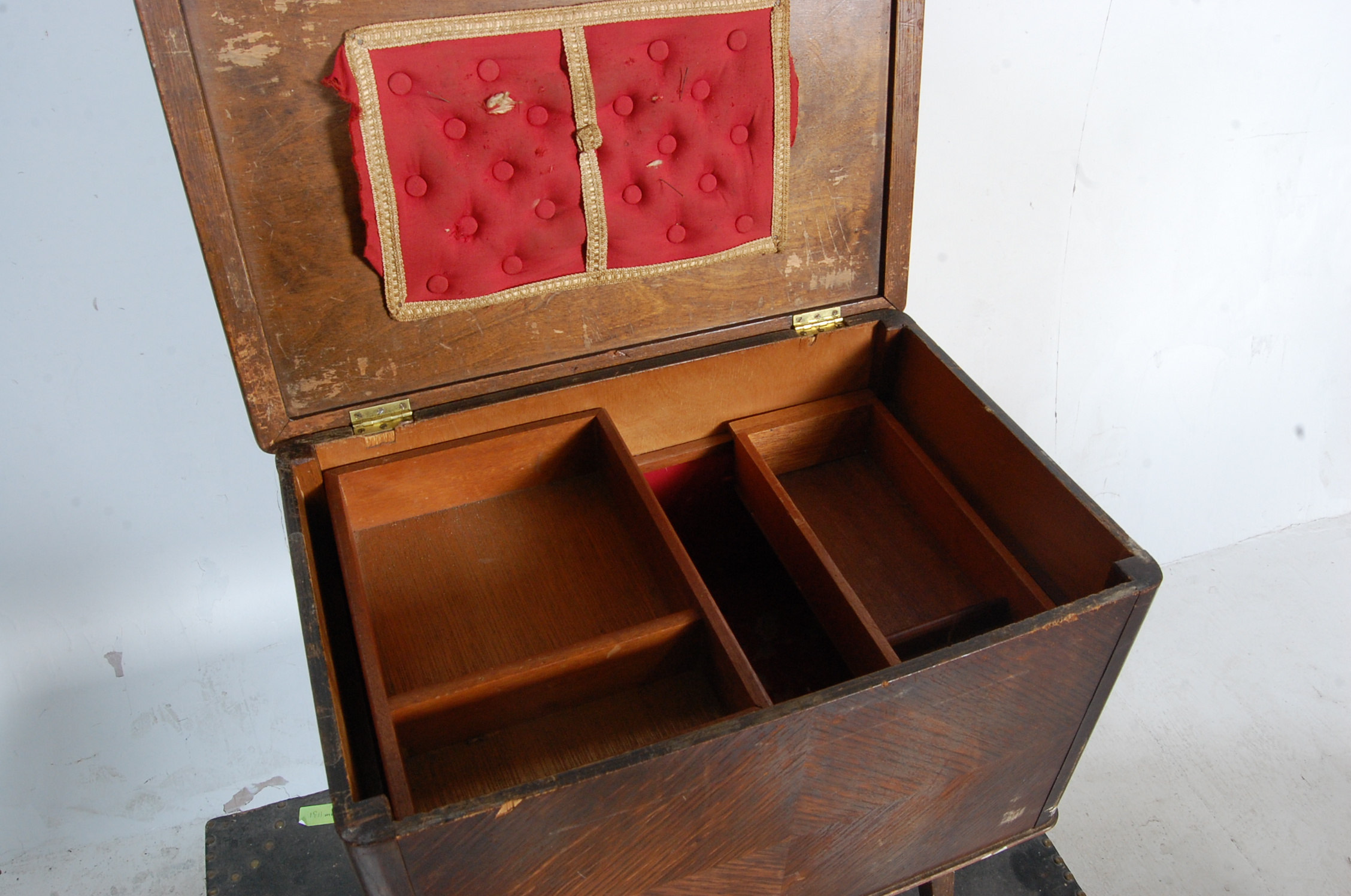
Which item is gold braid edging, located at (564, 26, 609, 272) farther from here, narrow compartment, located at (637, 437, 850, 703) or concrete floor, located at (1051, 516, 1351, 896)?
concrete floor, located at (1051, 516, 1351, 896)

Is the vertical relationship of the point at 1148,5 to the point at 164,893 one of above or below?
above

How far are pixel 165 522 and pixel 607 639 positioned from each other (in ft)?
3.81

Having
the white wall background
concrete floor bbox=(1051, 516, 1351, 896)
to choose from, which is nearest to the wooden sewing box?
the white wall background

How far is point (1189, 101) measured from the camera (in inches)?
81.5

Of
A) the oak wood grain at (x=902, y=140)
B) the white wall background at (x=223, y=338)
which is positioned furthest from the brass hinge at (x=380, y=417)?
the oak wood grain at (x=902, y=140)

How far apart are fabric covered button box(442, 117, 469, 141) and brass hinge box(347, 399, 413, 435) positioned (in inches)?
15.0

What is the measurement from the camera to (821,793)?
1.11 meters

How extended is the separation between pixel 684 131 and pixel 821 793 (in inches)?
35.7

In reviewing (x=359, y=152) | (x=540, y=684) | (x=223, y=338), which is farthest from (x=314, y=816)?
(x=359, y=152)

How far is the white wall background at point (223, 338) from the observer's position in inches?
61.8

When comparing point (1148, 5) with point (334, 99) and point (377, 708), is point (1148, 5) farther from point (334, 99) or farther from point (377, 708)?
point (377, 708)

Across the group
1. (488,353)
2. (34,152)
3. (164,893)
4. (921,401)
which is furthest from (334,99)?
(164,893)

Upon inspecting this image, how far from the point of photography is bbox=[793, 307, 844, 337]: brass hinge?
62.1 inches

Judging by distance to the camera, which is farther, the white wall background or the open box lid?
the white wall background
